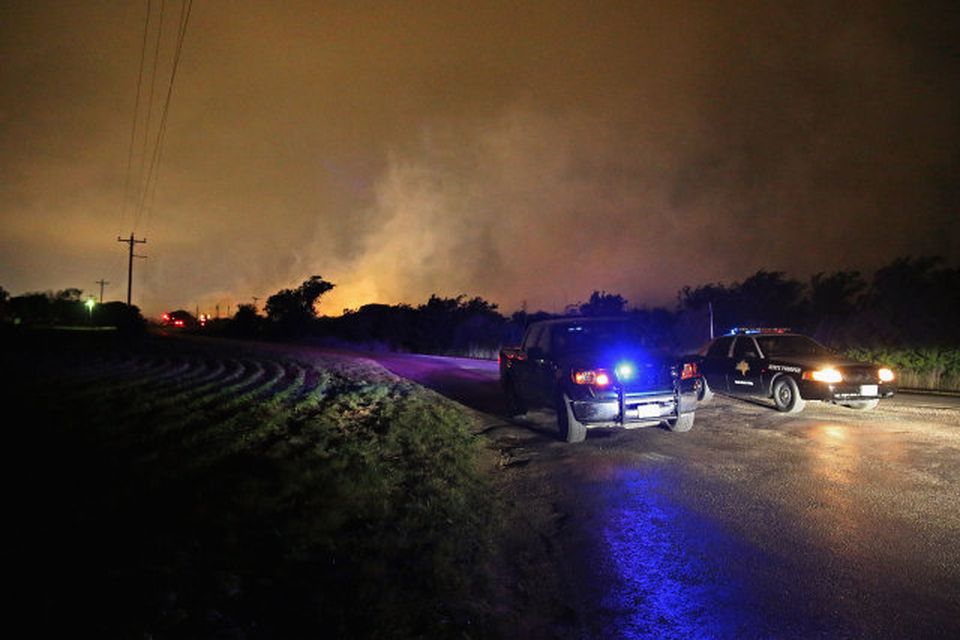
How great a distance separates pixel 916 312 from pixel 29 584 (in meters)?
33.3

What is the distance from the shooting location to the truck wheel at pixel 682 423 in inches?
373

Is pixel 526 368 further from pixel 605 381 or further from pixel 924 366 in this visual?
pixel 924 366

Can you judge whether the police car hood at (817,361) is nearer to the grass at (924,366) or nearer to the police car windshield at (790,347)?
the police car windshield at (790,347)

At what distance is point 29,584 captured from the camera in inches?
156

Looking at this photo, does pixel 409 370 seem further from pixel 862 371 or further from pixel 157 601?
pixel 157 601

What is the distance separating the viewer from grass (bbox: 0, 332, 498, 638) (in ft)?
12.2

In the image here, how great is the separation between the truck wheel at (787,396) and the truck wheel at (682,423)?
2825 millimetres

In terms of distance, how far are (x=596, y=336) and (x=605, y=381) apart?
1.65 m

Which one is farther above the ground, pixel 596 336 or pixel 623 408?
pixel 596 336

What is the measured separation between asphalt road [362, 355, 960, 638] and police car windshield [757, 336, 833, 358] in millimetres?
2452

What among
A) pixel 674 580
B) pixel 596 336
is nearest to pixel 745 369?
pixel 596 336

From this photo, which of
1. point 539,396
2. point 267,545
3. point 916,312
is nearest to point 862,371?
point 539,396

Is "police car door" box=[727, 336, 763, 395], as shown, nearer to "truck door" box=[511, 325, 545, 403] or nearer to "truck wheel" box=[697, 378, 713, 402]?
"truck wheel" box=[697, 378, 713, 402]

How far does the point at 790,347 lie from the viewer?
12.3 meters
